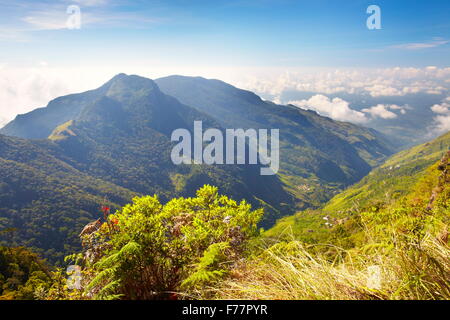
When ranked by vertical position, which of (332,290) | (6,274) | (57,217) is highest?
(332,290)

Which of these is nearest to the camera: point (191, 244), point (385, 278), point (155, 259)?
point (385, 278)

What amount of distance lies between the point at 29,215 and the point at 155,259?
667ft

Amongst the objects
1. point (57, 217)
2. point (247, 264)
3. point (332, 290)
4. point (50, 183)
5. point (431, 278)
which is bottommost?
point (57, 217)

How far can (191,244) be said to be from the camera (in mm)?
4590

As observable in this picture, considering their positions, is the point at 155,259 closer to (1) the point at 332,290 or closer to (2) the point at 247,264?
(2) the point at 247,264

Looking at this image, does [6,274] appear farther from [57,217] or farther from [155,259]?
[57,217]

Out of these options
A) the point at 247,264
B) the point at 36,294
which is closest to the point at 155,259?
the point at 247,264
